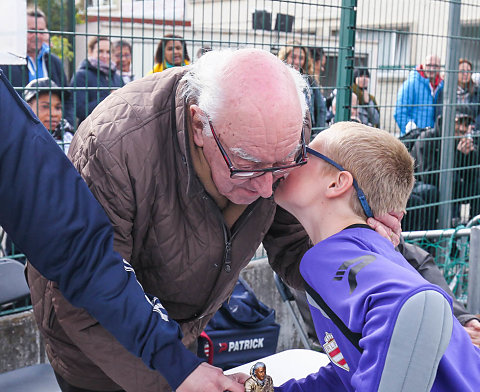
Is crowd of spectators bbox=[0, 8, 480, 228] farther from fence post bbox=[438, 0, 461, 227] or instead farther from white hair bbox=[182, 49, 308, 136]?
white hair bbox=[182, 49, 308, 136]

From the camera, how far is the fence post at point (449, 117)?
5.03 meters

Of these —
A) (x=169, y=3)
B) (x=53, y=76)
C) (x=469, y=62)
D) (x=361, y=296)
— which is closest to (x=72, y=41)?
(x=53, y=76)

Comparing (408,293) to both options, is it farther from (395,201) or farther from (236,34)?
(236,34)

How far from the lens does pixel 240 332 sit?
3.58 m

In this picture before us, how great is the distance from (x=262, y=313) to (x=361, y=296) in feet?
7.59

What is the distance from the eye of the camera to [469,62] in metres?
5.44

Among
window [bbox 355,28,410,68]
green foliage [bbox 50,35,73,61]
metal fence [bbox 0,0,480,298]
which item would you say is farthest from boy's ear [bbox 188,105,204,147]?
window [bbox 355,28,410,68]

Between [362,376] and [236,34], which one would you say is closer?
[362,376]

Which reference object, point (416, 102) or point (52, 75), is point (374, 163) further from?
point (416, 102)

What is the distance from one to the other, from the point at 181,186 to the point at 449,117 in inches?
150

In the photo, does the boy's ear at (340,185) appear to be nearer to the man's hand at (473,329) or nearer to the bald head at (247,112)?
the bald head at (247,112)

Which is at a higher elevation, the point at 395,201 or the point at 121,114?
the point at 121,114

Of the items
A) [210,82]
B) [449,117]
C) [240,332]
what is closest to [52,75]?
[240,332]

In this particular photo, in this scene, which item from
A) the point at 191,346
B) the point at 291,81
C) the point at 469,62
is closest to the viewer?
the point at 291,81
